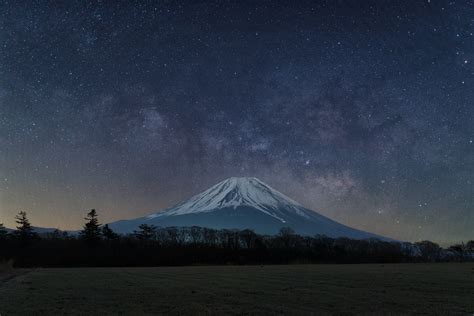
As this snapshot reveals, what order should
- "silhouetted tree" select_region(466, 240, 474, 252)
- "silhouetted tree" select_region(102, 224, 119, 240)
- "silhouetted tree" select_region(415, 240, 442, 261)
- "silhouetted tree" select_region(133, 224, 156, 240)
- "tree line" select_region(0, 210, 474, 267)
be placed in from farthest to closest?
1. "silhouetted tree" select_region(466, 240, 474, 252)
2. "silhouetted tree" select_region(415, 240, 442, 261)
3. "silhouetted tree" select_region(133, 224, 156, 240)
4. "silhouetted tree" select_region(102, 224, 119, 240)
5. "tree line" select_region(0, 210, 474, 267)

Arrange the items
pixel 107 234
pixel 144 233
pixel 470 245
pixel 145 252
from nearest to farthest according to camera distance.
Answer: pixel 145 252 < pixel 107 234 < pixel 144 233 < pixel 470 245

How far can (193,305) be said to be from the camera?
712 inches

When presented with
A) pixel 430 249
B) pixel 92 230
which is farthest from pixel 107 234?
pixel 430 249

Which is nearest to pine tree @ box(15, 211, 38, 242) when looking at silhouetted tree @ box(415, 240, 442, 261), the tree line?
the tree line

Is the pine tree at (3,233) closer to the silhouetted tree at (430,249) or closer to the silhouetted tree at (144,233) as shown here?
the silhouetted tree at (144,233)

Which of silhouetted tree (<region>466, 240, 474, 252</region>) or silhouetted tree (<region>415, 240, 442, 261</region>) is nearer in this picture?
silhouetted tree (<region>415, 240, 442, 261</region>)

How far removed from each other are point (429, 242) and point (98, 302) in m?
205

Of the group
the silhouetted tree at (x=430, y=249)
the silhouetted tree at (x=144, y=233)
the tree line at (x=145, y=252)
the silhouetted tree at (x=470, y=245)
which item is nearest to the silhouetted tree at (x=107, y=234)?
the tree line at (x=145, y=252)

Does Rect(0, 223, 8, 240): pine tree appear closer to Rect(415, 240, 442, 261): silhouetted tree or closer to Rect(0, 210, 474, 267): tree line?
Rect(0, 210, 474, 267): tree line

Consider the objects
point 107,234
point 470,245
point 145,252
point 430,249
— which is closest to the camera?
point 145,252

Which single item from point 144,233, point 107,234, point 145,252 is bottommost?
point 145,252

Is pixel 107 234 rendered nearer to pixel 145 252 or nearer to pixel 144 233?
pixel 144 233

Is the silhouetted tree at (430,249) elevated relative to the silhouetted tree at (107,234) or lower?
lower

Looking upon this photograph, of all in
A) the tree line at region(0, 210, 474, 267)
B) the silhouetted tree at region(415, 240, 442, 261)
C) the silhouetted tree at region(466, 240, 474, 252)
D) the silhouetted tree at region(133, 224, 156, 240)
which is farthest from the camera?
the silhouetted tree at region(466, 240, 474, 252)
